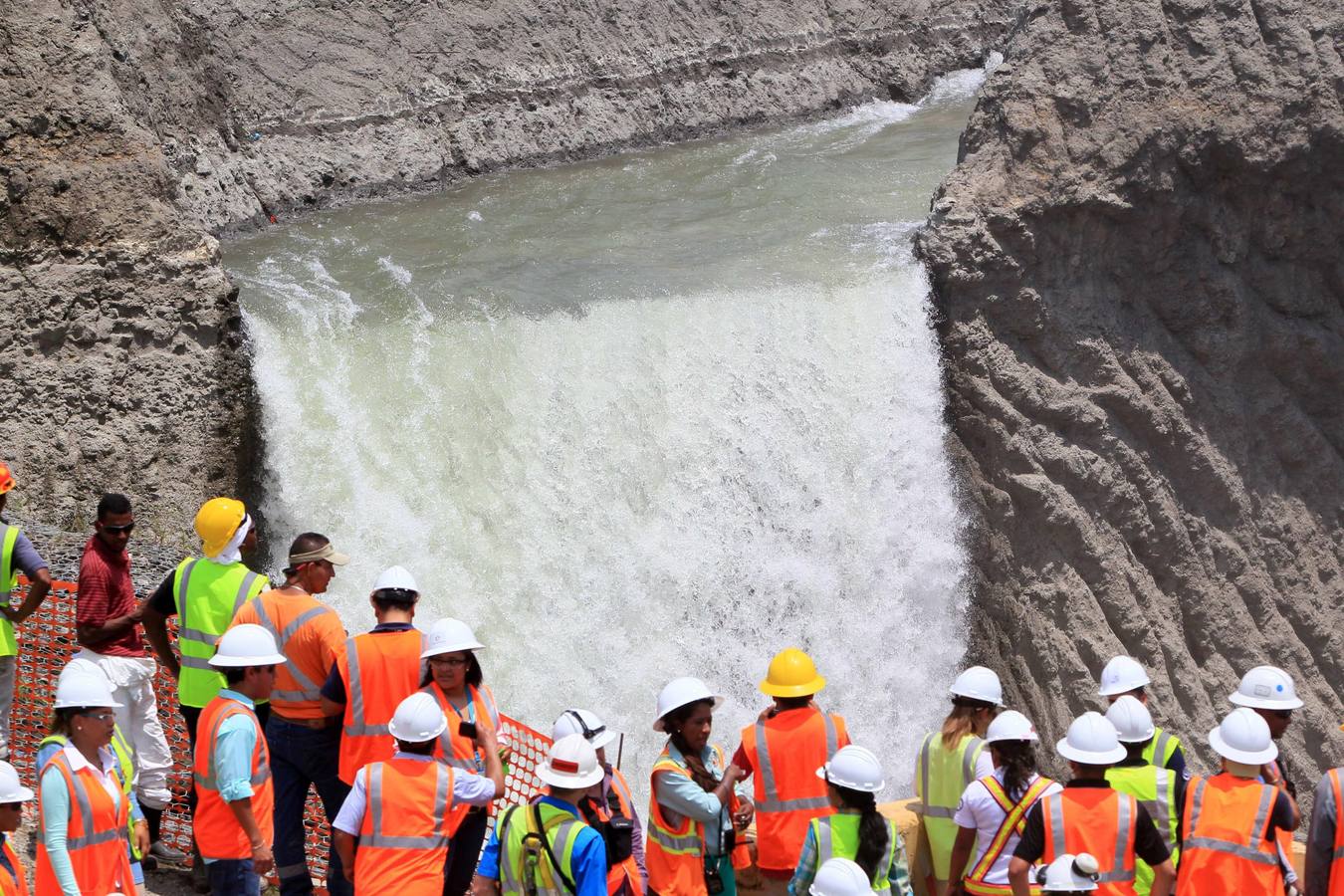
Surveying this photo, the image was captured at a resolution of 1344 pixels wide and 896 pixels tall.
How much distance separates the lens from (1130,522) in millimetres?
14125

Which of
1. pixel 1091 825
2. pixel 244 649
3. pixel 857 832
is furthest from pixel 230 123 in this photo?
pixel 1091 825

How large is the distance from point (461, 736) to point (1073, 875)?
243 centimetres

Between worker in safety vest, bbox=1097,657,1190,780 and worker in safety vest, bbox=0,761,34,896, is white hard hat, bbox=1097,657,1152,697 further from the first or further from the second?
A: worker in safety vest, bbox=0,761,34,896

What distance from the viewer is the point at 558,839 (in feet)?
18.3

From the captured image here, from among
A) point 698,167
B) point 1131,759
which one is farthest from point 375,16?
point 1131,759

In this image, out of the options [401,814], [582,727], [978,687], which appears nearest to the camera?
[401,814]

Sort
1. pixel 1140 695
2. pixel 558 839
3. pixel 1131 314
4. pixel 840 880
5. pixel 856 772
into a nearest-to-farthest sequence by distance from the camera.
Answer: pixel 840 880 → pixel 558 839 → pixel 856 772 → pixel 1140 695 → pixel 1131 314

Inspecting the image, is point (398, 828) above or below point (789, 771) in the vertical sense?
above

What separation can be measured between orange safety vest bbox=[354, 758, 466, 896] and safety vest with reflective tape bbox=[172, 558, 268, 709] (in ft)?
5.42

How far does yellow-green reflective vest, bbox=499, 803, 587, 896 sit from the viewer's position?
18.3ft

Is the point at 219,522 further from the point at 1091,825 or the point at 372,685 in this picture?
the point at 1091,825

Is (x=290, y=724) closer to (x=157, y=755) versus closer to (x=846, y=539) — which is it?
(x=157, y=755)

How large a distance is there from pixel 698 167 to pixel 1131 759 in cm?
1489

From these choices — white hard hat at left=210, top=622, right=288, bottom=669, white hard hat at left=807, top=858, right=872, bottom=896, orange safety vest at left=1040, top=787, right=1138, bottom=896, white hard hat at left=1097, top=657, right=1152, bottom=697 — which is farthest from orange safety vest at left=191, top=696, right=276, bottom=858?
white hard hat at left=1097, top=657, right=1152, bottom=697
